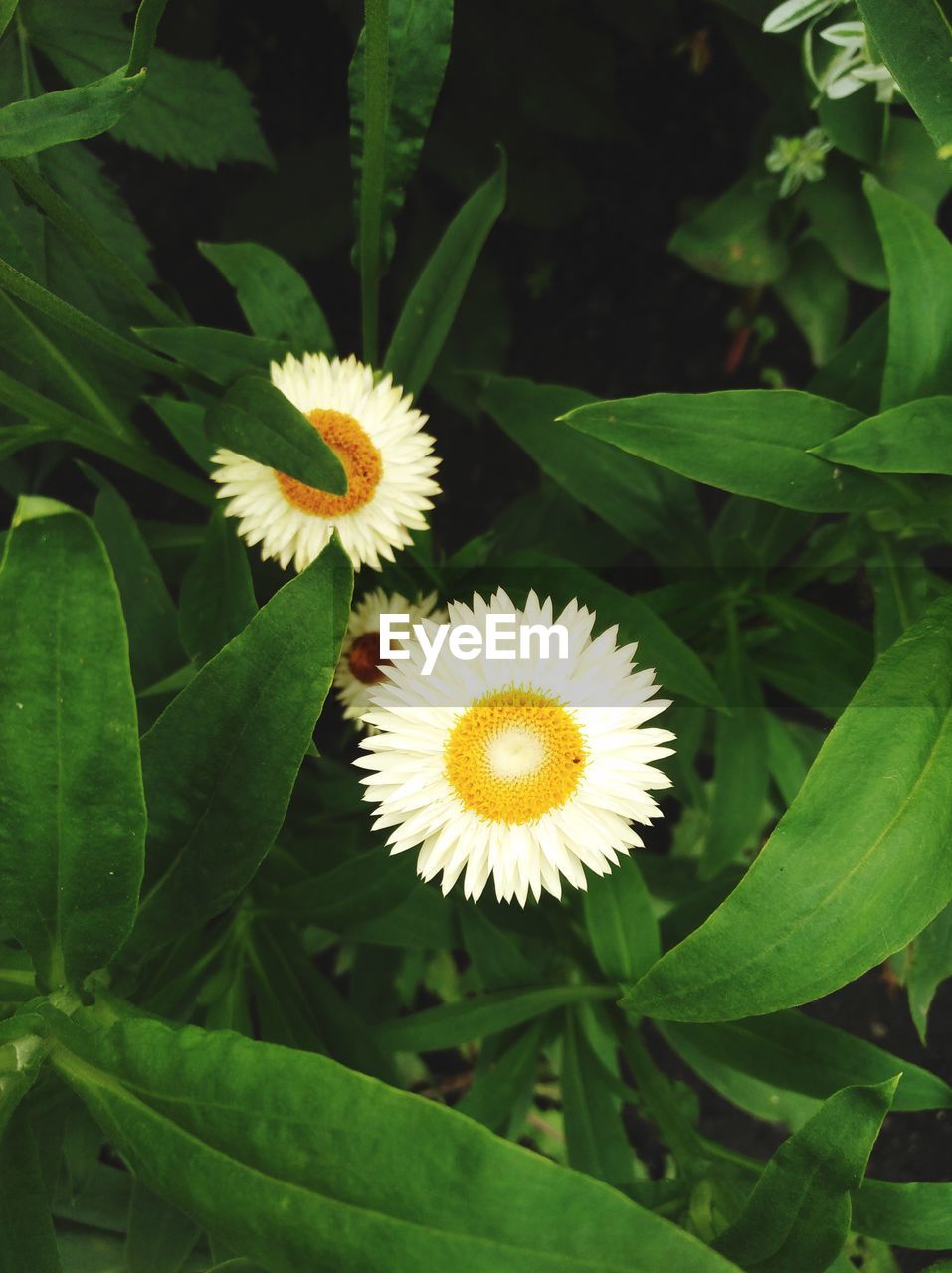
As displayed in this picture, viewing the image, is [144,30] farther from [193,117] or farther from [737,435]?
[737,435]

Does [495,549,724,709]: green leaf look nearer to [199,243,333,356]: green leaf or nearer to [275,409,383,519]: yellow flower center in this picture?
[275,409,383,519]: yellow flower center

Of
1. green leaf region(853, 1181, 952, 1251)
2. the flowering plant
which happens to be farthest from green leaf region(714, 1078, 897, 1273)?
green leaf region(853, 1181, 952, 1251)

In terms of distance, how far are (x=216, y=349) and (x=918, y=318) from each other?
436 millimetres

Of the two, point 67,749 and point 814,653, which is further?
point 814,653

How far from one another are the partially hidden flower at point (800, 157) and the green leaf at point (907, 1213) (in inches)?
30.1

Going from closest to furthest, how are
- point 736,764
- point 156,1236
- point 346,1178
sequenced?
1. point 346,1178
2. point 156,1236
3. point 736,764

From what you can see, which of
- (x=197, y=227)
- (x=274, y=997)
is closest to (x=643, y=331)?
(x=197, y=227)

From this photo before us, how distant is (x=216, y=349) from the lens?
0.69m

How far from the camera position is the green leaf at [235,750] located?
0.50 meters

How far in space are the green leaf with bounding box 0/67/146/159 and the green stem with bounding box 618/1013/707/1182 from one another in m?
0.65

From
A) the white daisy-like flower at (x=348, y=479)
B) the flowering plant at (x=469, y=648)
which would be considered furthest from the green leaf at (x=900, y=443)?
the white daisy-like flower at (x=348, y=479)

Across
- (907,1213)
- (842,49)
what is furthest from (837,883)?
(842,49)

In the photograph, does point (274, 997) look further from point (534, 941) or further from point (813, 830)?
point (813, 830)

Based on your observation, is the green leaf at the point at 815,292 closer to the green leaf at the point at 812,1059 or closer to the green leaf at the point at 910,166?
the green leaf at the point at 910,166
